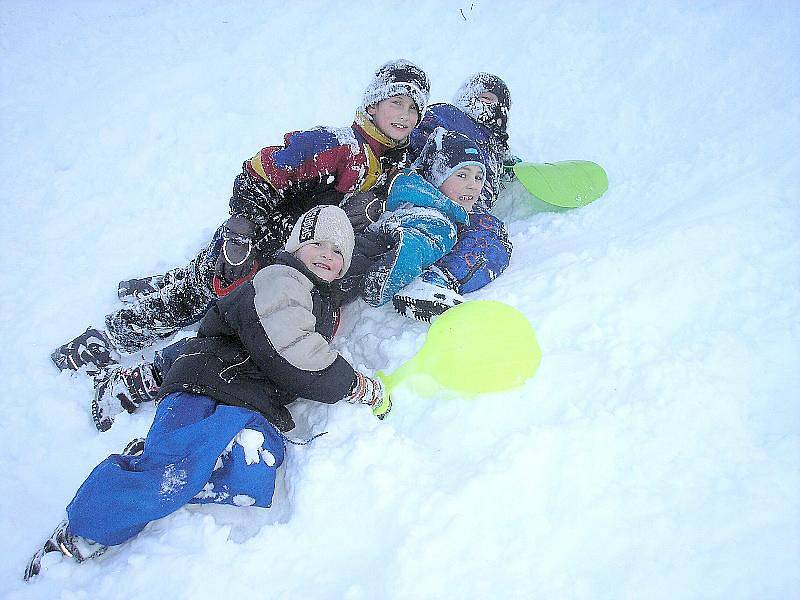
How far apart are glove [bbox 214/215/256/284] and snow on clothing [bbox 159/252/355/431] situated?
1.53 ft

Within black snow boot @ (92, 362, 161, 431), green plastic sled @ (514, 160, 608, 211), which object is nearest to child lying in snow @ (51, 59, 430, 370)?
black snow boot @ (92, 362, 161, 431)

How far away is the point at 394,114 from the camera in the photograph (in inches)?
100

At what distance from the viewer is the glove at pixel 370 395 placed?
191 cm

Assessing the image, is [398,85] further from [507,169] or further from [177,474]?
[177,474]

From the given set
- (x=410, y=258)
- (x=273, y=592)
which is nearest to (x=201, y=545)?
(x=273, y=592)

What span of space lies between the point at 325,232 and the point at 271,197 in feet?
1.82

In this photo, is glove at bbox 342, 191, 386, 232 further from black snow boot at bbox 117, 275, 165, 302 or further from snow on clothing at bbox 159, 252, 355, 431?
black snow boot at bbox 117, 275, 165, 302

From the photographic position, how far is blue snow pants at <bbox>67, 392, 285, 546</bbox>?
1591 millimetres

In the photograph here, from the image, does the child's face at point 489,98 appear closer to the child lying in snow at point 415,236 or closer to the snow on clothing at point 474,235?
the snow on clothing at point 474,235

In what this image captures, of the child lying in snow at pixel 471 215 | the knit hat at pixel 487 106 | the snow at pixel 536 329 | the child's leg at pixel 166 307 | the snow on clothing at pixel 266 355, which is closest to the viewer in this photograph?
the snow at pixel 536 329

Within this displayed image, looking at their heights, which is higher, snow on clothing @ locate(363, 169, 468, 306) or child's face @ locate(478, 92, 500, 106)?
child's face @ locate(478, 92, 500, 106)

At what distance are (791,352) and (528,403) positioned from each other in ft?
2.74

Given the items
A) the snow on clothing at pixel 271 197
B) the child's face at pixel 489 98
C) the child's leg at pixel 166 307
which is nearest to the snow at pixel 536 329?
the child's leg at pixel 166 307

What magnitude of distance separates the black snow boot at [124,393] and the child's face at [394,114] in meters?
1.45
